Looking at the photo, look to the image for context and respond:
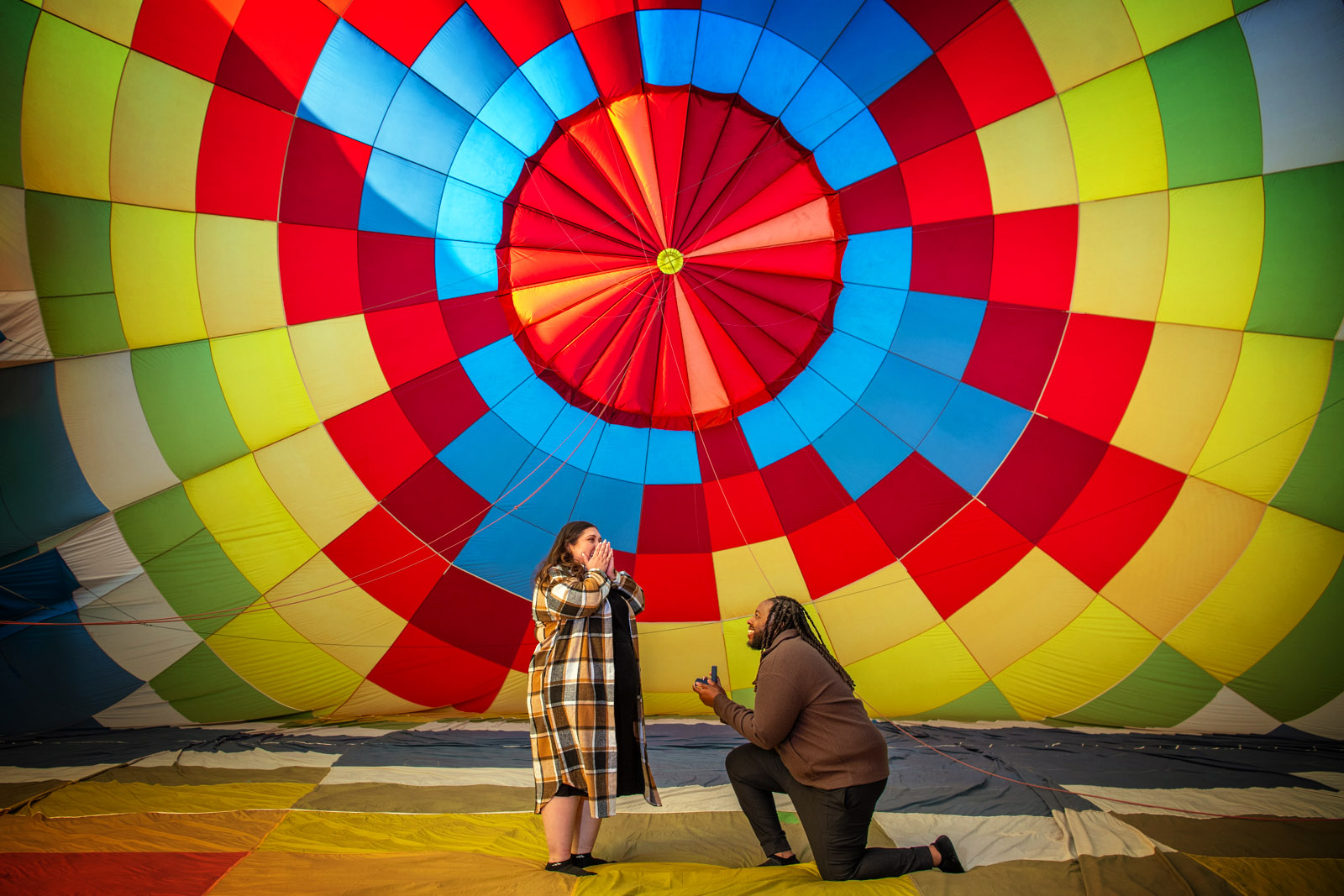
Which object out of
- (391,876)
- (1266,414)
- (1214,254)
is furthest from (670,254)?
(1266,414)

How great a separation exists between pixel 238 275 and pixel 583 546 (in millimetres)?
2434

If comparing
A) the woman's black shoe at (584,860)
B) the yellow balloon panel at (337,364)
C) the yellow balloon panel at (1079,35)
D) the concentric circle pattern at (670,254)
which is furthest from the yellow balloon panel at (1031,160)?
the woman's black shoe at (584,860)

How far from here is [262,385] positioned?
12.6ft

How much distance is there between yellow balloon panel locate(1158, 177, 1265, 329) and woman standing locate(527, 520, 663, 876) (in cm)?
306

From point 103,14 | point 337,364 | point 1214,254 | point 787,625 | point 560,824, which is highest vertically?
point 103,14

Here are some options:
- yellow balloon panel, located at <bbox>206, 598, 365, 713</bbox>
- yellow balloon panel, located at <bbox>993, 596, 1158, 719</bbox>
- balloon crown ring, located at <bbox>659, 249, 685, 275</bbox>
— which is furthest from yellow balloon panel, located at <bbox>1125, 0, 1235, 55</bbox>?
yellow balloon panel, located at <bbox>206, 598, 365, 713</bbox>

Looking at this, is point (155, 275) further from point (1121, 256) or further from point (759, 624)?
point (1121, 256)

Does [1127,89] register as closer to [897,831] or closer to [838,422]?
[838,422]

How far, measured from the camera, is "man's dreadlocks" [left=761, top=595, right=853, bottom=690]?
2341mm

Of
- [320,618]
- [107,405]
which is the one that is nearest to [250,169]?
[107,405]

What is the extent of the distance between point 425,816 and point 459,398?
205 centimetres

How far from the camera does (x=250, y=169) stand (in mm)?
3527

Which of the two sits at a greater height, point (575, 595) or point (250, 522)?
point (250, 522)

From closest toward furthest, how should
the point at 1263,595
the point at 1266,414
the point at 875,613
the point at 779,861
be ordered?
the point at 779,861, the point at 1266,414, the point at 1263,595, the point at 875,613
